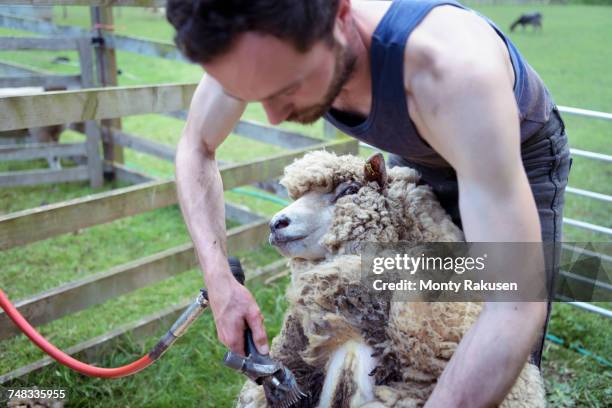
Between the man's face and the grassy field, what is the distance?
1.94m

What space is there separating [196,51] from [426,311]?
861 mm

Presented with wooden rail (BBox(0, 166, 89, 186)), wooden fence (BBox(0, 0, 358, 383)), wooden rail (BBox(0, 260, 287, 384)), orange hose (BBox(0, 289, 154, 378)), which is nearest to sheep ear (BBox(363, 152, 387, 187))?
wooden fence (BBox(0, 0, 358, 383))

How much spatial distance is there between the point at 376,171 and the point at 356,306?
1.29ft

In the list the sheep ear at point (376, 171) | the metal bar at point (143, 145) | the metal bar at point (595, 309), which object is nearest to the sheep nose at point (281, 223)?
the sheep ear at point (376, 171)

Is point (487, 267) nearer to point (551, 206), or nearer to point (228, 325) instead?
point (551, 206)

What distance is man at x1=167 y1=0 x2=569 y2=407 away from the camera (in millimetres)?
1158

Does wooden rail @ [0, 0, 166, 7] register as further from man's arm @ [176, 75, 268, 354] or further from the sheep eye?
the sheep eye

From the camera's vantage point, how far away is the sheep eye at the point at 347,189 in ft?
5.74

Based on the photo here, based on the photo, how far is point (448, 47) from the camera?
4.10 feet

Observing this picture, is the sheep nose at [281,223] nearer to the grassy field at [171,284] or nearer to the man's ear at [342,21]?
the man's ear at [342,21]

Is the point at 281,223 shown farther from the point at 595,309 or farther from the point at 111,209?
the point at 595,309

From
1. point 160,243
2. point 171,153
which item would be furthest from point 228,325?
point 171,153

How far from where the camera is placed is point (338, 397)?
5.20ft

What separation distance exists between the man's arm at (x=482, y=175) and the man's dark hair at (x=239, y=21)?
25 cm
